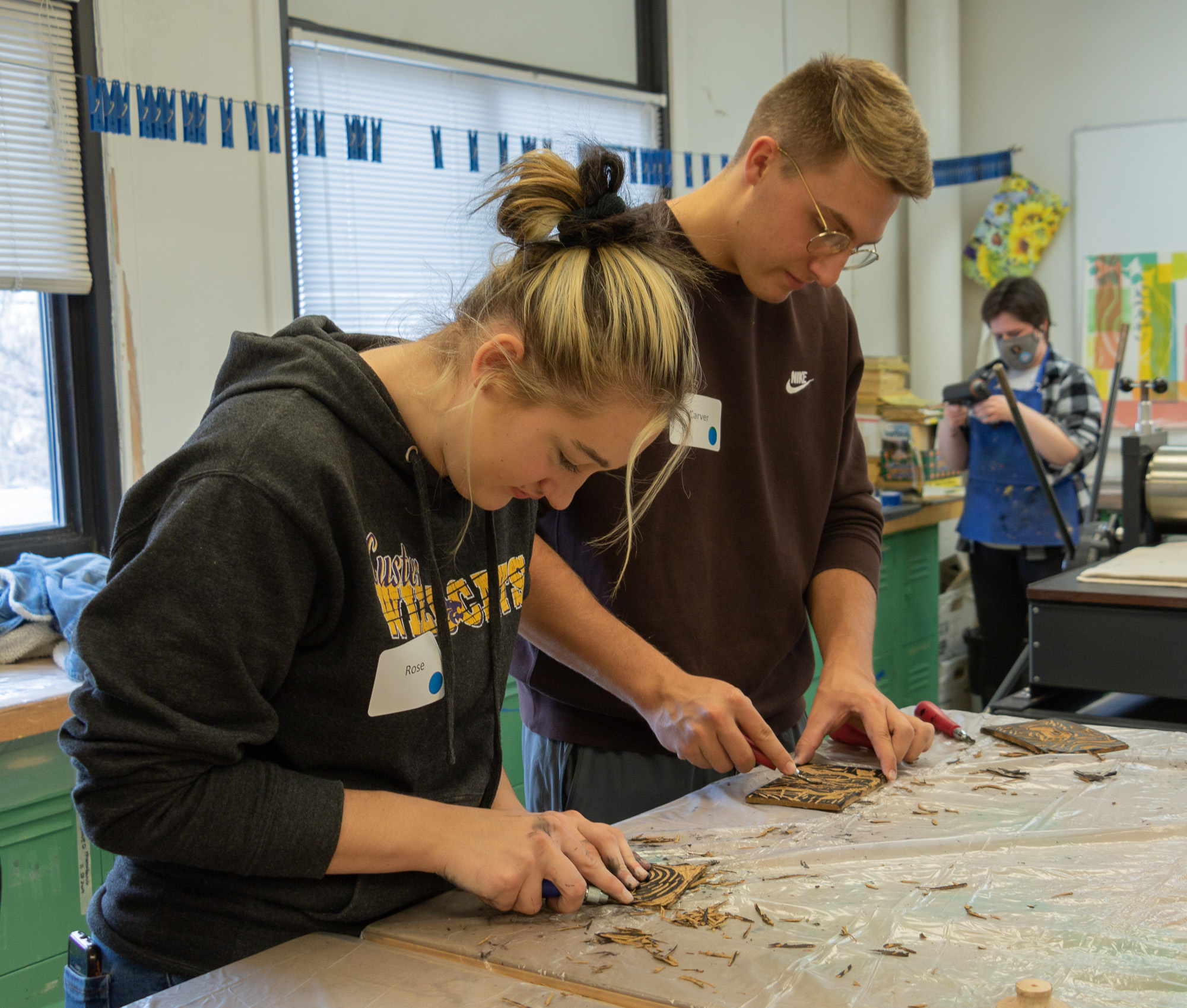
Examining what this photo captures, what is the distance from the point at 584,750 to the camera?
4.66ft

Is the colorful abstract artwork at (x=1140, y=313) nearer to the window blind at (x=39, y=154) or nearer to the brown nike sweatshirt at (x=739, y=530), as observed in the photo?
the brown nike sweatshirt at (x=739, y=530)

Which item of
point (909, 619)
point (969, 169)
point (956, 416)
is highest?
point (969, 169)

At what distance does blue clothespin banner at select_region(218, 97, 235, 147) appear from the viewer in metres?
2.52

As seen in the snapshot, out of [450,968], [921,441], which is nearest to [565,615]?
[450,968]


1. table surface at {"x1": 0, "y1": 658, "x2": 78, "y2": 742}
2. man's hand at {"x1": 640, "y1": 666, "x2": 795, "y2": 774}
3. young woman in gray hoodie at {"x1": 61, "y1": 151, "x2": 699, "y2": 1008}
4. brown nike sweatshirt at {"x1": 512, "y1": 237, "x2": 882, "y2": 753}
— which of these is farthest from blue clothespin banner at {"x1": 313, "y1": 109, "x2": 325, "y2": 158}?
man's hand at {"x1": 640, "y1": 666, "x2": 795, "y2": 774}

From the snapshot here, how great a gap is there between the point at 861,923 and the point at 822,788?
1.11 ft

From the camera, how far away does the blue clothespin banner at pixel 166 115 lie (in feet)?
7.93

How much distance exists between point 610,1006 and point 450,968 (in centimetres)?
14

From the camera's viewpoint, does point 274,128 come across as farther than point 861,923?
Yes

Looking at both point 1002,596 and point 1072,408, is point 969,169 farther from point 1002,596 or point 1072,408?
point 1002,596

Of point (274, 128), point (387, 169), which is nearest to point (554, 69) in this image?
point (387, 169)

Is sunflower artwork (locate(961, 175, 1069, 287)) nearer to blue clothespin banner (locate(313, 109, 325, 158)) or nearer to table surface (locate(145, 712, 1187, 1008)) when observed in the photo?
blue clothespin banner (locate(313, 109, 325, 158))

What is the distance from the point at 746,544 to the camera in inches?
57.9

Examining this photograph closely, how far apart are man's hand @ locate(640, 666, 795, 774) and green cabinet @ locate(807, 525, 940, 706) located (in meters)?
2.51
